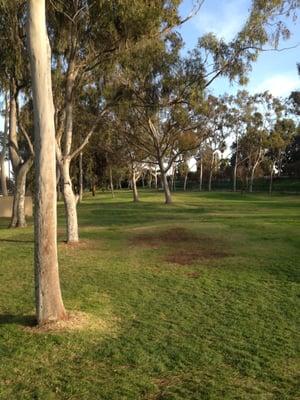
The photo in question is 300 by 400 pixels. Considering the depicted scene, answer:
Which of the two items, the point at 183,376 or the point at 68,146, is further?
the point at 68,146

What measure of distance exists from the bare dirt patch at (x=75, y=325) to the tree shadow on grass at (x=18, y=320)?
222mm

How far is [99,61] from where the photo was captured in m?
16.8

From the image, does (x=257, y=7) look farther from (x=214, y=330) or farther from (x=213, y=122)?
(x=213, y=122)

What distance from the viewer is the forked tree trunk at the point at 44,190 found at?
765 cm

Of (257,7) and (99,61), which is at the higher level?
(257,7)

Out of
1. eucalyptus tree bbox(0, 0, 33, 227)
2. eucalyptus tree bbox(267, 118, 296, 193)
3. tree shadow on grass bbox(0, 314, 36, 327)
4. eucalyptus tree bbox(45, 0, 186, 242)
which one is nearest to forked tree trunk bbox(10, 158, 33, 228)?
eucalyptus tree bbox(0, 0, 33, 227)

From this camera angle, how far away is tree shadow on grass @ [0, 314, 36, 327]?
801 cm

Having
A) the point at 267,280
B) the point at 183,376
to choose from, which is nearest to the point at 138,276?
the point at 267,280

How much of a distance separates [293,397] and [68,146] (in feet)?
40.4

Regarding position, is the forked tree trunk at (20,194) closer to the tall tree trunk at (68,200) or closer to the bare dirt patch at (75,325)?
the tall tree trunk at (68,200)

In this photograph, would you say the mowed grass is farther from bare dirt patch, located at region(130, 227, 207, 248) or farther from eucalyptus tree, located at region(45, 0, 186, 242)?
eucalyptus tree, located at region(45, 0, 186, 242)

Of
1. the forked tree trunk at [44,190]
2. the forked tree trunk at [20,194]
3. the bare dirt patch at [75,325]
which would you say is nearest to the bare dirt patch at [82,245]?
the forked tree trunk at [20,194]

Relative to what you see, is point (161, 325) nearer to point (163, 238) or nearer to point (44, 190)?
point (44, 190)

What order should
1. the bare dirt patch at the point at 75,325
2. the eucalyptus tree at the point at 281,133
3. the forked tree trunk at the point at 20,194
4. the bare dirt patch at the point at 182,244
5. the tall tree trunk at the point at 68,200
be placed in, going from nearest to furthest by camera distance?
the bare dirt patch at the point at 75,325 < the bare dirt patch at the point at 182,244 < the tall tree trunk at the point at 68,200 < the forked tree trunk at the point at 20,194 < the eucalyptus tree at the point at 281,133
